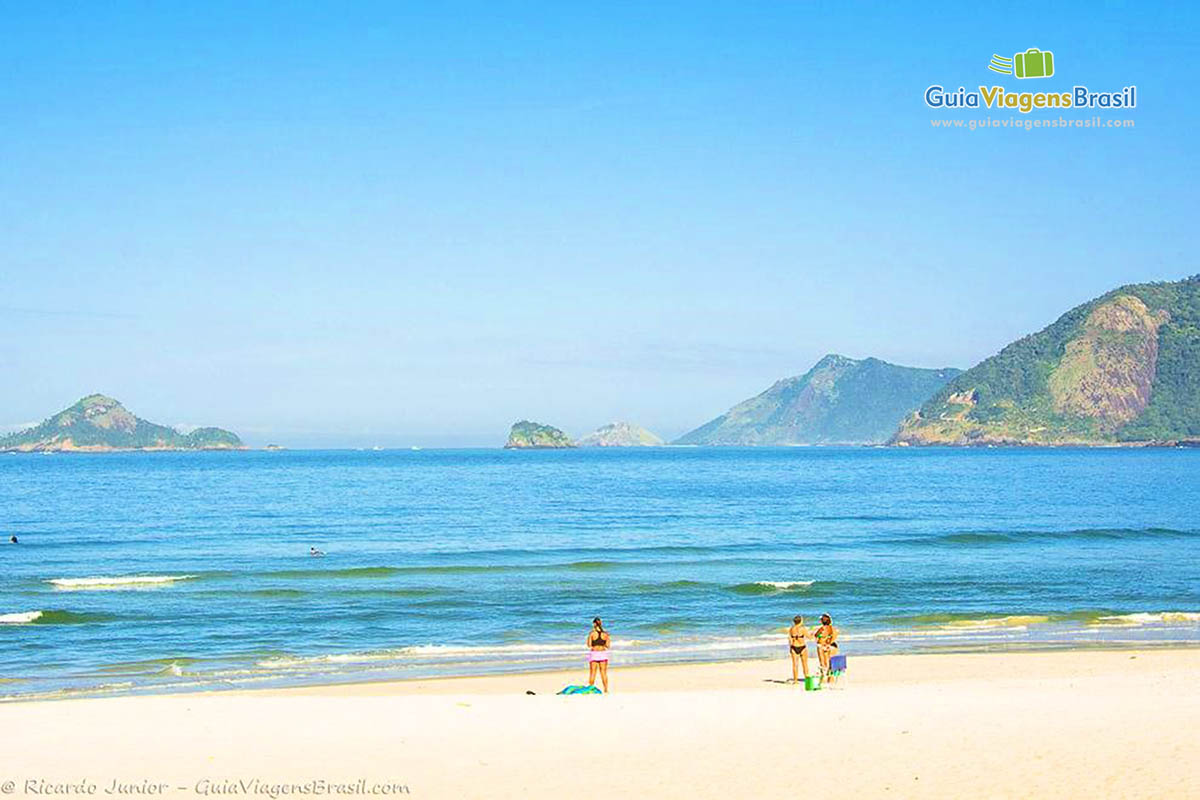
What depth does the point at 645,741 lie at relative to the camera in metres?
17.4

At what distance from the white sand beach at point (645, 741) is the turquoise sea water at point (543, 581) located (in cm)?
624

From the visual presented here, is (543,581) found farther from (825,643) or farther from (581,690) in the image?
(581,690)

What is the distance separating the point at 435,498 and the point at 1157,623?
7488 cm

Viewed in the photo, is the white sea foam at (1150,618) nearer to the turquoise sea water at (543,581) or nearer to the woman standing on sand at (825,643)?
the turquoise sea water at (543,581)

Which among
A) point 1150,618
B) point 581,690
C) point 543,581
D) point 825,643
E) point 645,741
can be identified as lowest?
point 1150,618

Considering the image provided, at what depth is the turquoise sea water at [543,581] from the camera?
30.4m

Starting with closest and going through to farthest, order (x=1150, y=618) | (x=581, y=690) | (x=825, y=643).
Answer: (x=581, y=690), (x=825, y=643), (x=1150, y=618)

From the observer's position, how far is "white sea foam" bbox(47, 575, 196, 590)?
4356 cm

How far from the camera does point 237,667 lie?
2808 centimetres

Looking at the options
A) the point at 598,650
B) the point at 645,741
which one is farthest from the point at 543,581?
the point at 645,741

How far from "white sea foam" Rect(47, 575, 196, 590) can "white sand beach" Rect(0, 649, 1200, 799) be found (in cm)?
2162

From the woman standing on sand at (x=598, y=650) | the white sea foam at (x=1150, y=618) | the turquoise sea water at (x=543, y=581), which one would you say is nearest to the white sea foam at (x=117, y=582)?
the turquoise sea water at (x=543, y=581)

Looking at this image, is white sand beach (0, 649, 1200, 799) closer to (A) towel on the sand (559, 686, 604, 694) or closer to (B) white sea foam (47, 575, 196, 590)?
(A) towel on the sand (559, 686, 604, 694)

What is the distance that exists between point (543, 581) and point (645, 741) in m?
27.5
